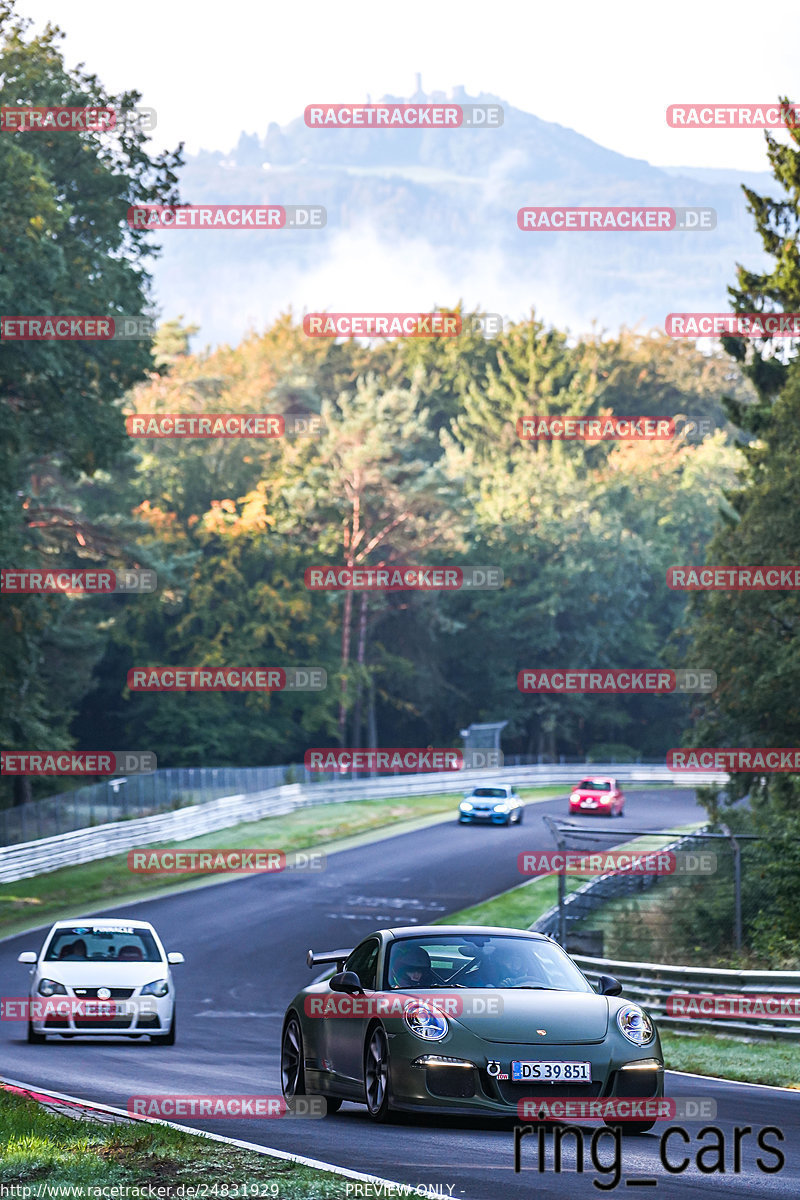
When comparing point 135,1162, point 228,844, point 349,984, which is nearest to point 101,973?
point 349,984

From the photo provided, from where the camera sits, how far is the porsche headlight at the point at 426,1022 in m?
9.84

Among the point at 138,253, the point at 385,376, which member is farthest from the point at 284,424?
the point at 138,253

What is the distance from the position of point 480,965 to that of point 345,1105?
72.5 inches

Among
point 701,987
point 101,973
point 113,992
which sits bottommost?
point 701,987

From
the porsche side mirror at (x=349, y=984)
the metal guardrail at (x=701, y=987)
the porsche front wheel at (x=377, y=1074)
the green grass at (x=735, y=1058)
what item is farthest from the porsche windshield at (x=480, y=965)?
the metal guardrail at (x=701, y=987)

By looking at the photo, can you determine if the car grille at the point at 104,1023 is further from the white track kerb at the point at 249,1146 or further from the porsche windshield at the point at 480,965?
the porsche windshield at the point at 480,965

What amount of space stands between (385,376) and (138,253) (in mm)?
64345

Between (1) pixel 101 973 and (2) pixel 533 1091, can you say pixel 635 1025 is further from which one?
(1) pixel 101 973

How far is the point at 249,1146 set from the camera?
9148mm

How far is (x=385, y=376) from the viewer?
343 ft

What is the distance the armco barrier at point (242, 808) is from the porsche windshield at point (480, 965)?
96.0 feet

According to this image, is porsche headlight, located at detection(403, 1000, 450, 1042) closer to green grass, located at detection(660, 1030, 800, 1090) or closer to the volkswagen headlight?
green grass, located at detection(660, 1030, 800, 1090)

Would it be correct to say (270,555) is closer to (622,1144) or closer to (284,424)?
(284,424)

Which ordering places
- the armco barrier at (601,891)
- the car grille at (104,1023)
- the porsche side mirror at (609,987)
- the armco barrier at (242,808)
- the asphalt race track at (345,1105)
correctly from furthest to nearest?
the armco barrier at (242,808), the armco barrier at (601,891), the car grille at (104,1023), the porsche side mirror at (609,987), the asphalt race track at (345,1105)
